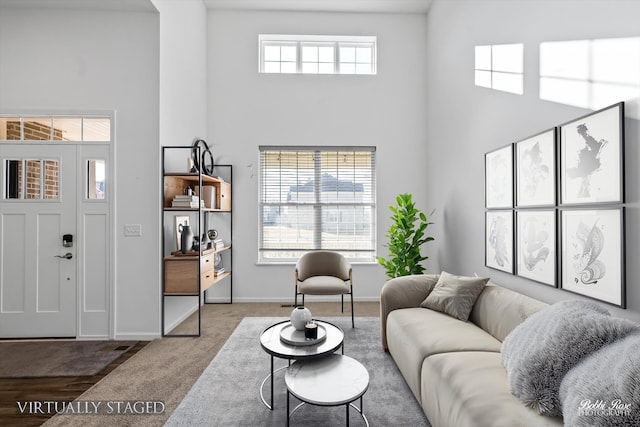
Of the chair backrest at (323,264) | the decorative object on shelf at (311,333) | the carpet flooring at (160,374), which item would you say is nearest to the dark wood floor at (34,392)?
the carpet flooring at (160,374)

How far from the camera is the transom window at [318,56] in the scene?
487 centimetres

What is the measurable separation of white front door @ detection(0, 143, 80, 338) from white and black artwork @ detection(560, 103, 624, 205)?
4.27 metres

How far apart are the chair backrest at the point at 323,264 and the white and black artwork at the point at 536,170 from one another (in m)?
2.14

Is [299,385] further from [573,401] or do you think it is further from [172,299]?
[172,299]

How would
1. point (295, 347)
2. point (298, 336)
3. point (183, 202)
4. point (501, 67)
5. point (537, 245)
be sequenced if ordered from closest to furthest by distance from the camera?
point (295, 347) → point (298, 336) → point (537, 245) → point (501, 67) → point (183, 202)

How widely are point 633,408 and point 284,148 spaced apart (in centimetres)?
434

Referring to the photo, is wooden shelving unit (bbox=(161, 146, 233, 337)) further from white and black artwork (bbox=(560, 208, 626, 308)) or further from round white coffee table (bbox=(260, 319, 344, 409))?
white and black artwork (bbox=(560, 208, 626, 308))

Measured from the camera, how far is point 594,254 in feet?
5.98

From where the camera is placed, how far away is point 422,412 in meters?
2.03

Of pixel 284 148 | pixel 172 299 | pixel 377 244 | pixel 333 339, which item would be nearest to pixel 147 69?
pixel 284 148

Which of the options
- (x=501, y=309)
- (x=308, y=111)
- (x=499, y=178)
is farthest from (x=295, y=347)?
(x=308, y=111)

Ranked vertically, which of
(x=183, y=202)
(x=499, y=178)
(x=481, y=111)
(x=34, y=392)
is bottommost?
(x=34, y=392)

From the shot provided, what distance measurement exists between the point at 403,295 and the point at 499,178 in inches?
52.7

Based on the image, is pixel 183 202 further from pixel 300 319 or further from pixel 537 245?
pixel 537 245
